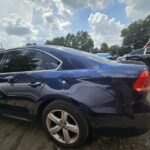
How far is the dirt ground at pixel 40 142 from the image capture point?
3215 millimetres

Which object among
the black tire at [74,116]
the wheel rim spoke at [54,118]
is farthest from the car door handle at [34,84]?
the wheel rim spoke at [54,118]

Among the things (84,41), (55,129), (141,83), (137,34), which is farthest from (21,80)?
(84,41)

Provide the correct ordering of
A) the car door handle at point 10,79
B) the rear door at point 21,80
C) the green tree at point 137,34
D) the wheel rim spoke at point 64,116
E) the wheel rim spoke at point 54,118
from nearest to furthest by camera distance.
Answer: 1. the wheel rim spoke at point 64,116
2. the wheel rim spoke at point 54,118
3. the rear door at point 21,80
4. the car door handle at point 10,79
5. the green tree at point 137,34

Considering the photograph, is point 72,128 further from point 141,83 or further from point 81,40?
point 81,40

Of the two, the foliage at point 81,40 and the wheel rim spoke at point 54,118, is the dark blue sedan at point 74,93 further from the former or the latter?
the foliage at point 81,40

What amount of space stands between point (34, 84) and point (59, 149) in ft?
3.38

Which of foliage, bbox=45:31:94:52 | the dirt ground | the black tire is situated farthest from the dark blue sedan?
foliage, bbox=45:31:94:52

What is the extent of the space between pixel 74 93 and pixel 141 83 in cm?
87

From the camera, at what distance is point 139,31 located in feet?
222

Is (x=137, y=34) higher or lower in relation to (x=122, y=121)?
higher

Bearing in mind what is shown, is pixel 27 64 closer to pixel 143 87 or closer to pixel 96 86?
pixel 96 86

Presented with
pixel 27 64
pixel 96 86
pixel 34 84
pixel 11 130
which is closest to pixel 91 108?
pixel 96 86

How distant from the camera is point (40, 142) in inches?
135

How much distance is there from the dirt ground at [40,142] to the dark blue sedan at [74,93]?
0.25 m
